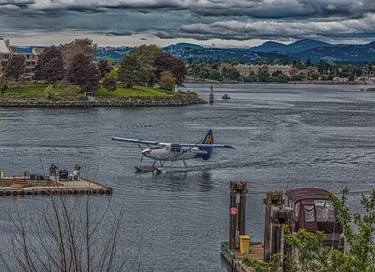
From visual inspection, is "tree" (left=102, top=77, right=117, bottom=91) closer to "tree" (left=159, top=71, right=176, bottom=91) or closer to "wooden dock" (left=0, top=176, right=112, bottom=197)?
"tree" (left=159, top=71, right=176, bottom=91)

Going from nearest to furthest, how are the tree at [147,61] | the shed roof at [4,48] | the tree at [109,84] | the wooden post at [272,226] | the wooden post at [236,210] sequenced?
the wooden post at [272,226] < the wooden post at [236,210] < the tree at [109,84] < the tree at [147,61] < the shed roof at [4,48]

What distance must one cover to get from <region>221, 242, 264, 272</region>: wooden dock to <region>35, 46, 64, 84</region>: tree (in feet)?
384

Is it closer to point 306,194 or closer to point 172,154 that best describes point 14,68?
point 172,154

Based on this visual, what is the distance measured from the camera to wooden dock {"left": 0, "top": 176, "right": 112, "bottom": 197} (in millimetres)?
44688

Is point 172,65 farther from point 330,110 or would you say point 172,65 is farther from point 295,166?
point 295,166

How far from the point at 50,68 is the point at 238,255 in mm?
118970

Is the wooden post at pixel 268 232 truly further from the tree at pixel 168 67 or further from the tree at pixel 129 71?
the tree at pixel 168 67

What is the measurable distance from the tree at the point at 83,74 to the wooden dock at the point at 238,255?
→ 371ft

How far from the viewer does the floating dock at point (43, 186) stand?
4469 centimetres

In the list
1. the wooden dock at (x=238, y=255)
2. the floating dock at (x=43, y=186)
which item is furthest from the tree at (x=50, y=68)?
the wooden dock at (x=238, y=255)

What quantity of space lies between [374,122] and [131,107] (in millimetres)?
41519

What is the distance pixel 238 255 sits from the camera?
3009 centimetres

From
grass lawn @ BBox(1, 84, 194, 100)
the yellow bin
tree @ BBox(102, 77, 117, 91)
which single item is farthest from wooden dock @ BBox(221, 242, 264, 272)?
tree @ BBox(102, 77, 117, 91)

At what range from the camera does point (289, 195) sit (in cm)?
3094
